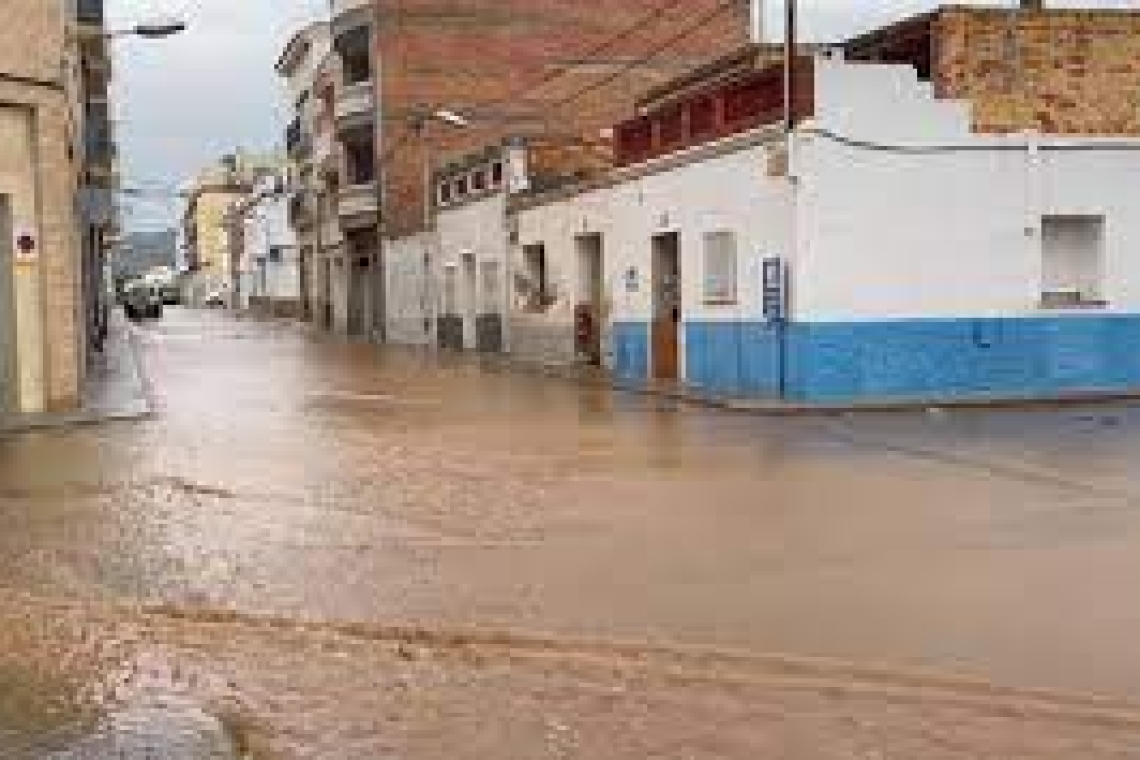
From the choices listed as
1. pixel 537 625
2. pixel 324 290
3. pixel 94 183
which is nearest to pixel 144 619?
pixel 537 625

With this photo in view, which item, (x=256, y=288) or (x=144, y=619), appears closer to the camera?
(x=144, y=619)

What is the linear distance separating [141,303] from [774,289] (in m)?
59.8

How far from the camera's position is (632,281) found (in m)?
30.9

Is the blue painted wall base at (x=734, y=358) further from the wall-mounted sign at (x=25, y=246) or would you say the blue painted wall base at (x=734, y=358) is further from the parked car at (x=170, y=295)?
the parked car at (x=170, y=295)

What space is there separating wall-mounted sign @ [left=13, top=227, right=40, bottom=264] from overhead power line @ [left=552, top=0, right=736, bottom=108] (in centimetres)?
3571

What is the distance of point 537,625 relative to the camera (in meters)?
8.90

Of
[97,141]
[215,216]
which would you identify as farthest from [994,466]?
[215,216]

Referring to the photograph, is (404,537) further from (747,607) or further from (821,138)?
(821,138)

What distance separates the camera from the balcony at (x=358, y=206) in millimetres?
58562

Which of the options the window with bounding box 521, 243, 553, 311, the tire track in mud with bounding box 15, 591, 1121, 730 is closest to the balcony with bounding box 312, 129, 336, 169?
the window with bounding box 521, 243, 553, 311

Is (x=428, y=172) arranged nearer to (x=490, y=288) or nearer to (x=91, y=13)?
(x=91, y=13)

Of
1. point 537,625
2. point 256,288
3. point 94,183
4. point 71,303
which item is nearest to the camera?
point 537,625

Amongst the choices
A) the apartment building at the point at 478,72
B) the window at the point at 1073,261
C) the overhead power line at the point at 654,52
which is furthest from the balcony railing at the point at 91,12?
the window at the point at 1073,261

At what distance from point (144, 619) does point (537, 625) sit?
6.76ft
